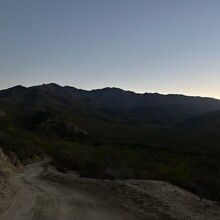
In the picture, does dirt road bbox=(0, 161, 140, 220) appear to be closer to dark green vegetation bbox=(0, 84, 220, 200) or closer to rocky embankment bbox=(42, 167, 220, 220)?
rocky embankment bbox=(42, 167, 220, 220)

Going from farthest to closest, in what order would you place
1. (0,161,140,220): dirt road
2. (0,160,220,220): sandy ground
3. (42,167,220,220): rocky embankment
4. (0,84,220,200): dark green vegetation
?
(0,84,220,200): dark green vegetation, (42,167,220,220): rocky embankment, (0,160,220,220): sandy ground, (0,161,140,220): dirt road

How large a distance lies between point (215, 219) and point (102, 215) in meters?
3.90

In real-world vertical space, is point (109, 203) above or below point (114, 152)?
below

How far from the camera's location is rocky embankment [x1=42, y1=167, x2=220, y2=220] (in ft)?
53.4

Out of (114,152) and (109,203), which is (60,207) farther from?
(114,152)

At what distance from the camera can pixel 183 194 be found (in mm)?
20531

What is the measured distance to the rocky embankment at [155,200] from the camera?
1627 centimetres

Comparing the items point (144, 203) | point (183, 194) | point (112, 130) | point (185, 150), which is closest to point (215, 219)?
point (144, 203)

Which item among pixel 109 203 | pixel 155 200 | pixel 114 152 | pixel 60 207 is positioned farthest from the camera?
pixel 114 152

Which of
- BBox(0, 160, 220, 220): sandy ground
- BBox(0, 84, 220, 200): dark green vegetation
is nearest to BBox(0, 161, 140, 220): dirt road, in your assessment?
BBox(0, 160, 220, 220): sandy ground

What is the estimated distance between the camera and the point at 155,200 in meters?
18.7

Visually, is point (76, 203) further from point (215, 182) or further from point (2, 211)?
point (215, 182)

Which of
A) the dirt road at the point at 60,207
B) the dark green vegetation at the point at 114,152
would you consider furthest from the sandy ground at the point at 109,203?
the dark green vegetation at the point at 114,152

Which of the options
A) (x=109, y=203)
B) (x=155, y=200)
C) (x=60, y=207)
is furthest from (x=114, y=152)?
(x=60, y=207)
